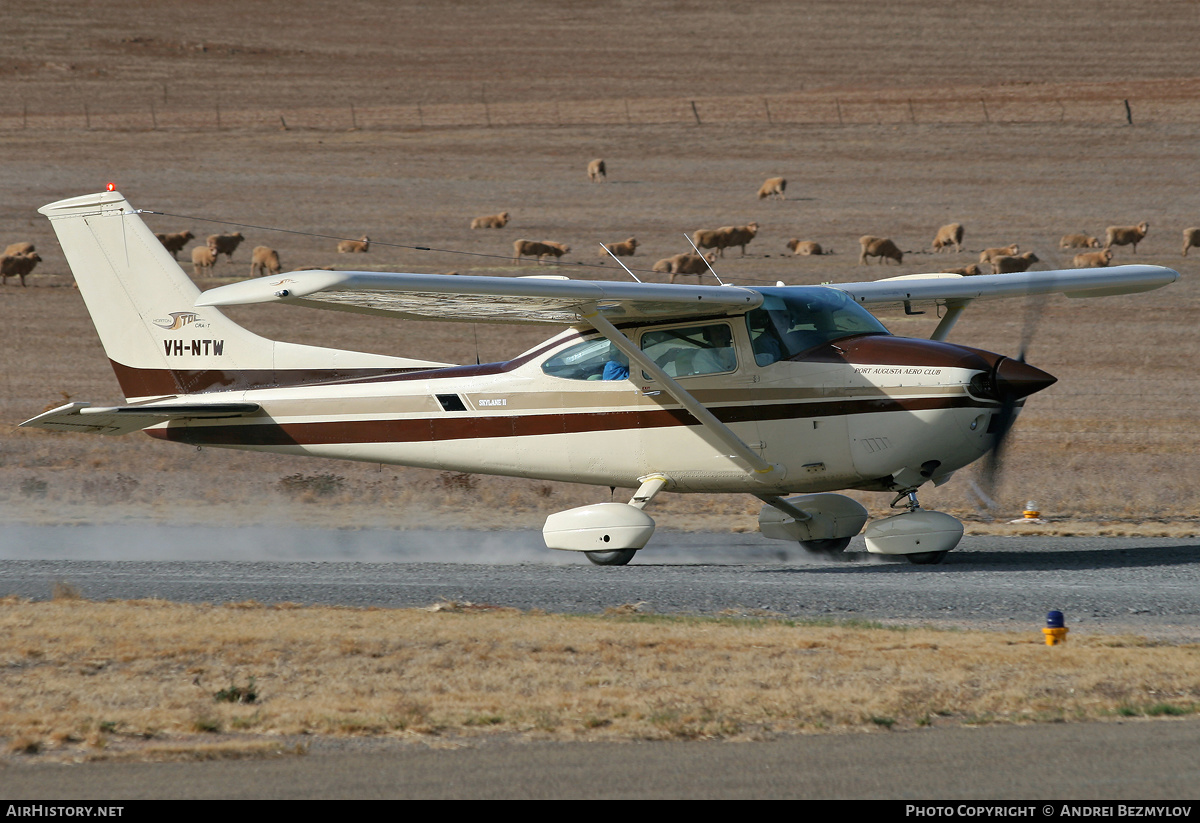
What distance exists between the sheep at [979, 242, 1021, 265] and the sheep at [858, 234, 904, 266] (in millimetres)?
2221

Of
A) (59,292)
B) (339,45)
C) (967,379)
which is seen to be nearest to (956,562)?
(967,379)

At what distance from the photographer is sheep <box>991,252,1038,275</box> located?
34.9 metres

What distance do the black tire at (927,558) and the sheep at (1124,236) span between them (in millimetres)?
29475

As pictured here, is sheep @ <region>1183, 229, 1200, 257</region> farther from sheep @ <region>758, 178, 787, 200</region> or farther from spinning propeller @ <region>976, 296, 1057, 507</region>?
spinning propeller @ <region>976, 296, 1057, 507</region>

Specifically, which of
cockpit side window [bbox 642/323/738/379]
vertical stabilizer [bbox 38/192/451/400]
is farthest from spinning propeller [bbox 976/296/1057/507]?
vertical stabilizer [bbox 38/192/451/400]

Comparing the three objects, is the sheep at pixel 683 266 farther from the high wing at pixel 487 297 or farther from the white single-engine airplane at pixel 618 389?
the high wing at pixel 487 297

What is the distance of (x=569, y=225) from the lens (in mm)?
44469

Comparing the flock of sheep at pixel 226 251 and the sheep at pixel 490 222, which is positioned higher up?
the sheep at pixel 490 222

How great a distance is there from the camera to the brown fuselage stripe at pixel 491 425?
12.2m

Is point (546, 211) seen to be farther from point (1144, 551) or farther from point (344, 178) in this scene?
point (1144, 551)

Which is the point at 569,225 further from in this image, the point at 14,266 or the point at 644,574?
the point at 644,574

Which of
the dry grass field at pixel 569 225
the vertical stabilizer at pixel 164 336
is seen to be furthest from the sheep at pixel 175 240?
the vertical stabilizer at pixel 164 336

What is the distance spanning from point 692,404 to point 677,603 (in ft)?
9.07

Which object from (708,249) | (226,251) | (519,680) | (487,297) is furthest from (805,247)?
(519,680)
